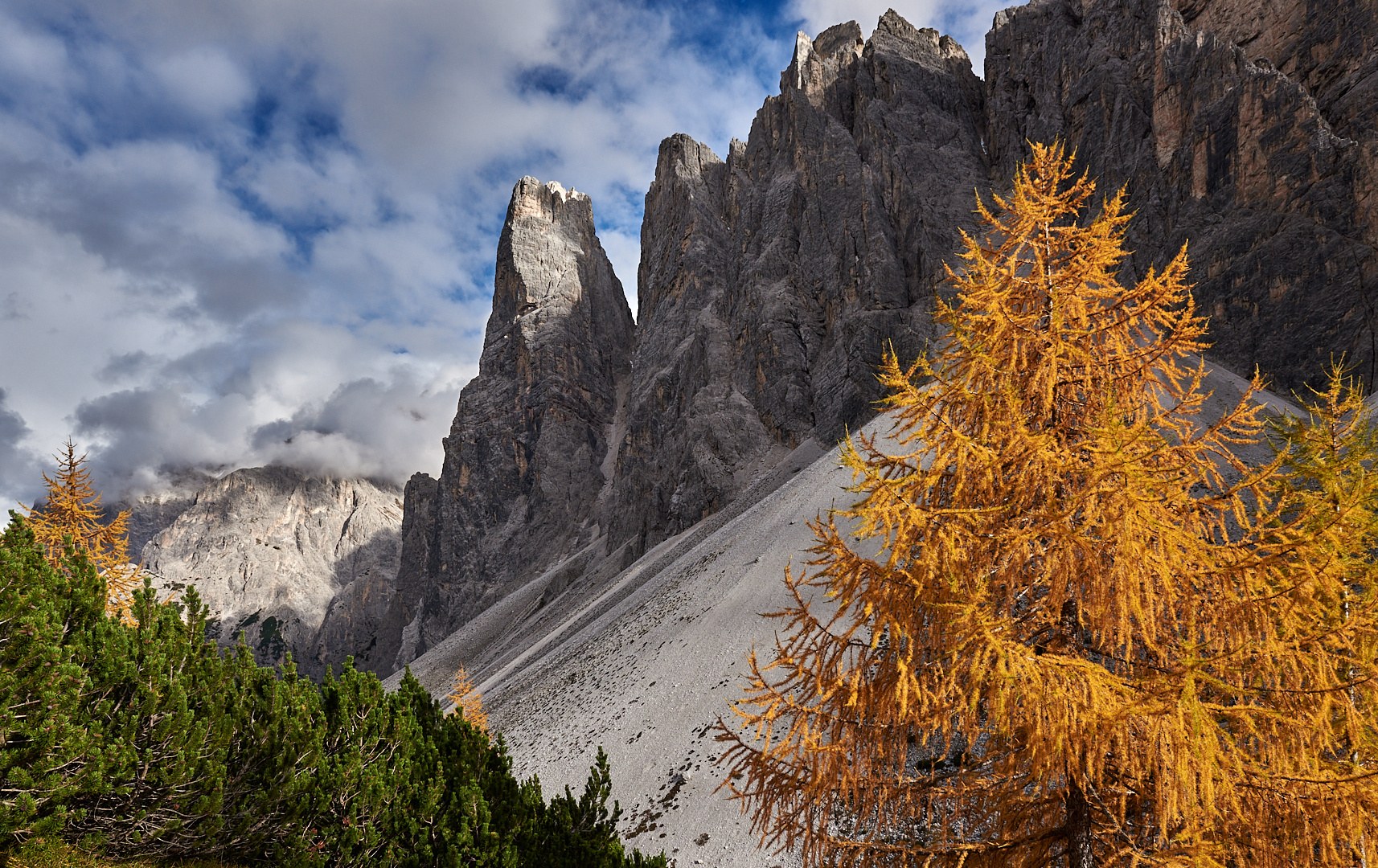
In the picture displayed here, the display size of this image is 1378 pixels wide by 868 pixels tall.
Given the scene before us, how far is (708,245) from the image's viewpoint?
98312 millimetres

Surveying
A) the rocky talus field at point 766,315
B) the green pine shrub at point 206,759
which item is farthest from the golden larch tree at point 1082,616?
the rocky talus field at point 766,315

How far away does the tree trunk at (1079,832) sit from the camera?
18.6 feet

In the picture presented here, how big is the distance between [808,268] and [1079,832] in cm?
8055

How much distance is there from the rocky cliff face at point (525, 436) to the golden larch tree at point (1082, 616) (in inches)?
3756

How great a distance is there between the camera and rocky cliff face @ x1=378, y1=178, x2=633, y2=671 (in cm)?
10950

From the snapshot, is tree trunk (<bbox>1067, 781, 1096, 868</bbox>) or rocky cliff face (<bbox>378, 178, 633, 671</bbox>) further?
rocky cliff face (<bbox>378, 178, 633, 671</bbox>)

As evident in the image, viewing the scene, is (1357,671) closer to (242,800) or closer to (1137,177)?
(242,800)

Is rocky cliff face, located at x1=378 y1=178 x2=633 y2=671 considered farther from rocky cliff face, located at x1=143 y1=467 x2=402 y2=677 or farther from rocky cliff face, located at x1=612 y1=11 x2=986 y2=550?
rocky cliff face, located at x1=143 y1=467 x2=402 y2=677

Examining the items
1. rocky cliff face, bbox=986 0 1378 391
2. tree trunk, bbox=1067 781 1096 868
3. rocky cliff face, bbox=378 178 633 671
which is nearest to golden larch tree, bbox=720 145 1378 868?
tree trunk, bbox=1067 781 1096 868

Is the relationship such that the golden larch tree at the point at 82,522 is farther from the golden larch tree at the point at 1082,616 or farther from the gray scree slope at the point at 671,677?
the golden larch tree at the point at 1082,616

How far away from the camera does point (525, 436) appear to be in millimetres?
116688

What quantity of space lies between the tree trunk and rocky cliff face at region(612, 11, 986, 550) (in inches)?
2512

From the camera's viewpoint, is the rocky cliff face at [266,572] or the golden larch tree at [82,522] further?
the rocky cliff face at [266,572]

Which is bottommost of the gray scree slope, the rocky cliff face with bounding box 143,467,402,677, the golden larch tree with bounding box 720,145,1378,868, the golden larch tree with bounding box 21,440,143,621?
the gray scree slope
